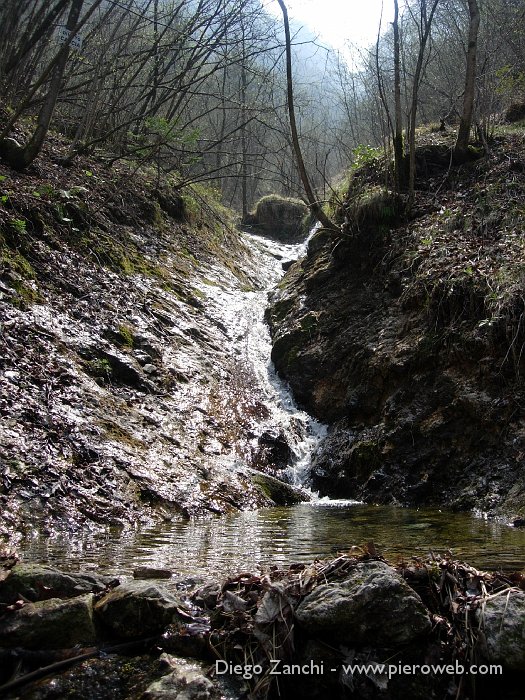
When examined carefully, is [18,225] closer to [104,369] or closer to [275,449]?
[104,369]

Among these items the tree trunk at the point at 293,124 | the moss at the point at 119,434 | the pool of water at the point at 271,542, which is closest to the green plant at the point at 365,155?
the tree trunk at the point at 293,124

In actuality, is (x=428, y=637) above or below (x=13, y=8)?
below

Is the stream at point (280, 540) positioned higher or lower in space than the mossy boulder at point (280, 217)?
lower

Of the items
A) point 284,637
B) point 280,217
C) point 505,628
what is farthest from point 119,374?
point 280,217

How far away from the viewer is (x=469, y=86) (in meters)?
9.48

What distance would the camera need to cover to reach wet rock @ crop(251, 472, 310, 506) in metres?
6.62

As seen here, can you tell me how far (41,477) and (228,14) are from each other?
1172 cm

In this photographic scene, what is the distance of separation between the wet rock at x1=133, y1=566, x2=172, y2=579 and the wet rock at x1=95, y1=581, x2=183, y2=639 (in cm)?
53

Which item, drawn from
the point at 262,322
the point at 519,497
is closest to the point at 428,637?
the point at 519,497

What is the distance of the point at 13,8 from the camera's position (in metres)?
9.73

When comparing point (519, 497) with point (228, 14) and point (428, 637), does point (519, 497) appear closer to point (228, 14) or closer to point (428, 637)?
point (428, 637)

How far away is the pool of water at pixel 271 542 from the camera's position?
3201mm

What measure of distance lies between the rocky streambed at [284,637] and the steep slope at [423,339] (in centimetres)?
388

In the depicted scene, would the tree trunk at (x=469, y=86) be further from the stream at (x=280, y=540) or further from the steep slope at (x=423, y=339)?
the stream at (x=280, y=540)
